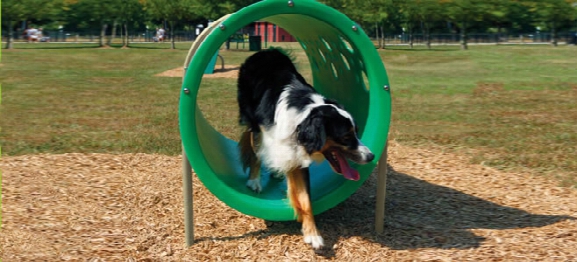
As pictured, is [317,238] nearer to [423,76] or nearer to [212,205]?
[212,205]

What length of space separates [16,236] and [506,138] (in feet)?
25.3

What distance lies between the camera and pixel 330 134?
466cm

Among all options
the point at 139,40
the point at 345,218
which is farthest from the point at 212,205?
the point at 139,40

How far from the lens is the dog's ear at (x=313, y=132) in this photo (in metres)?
4.56

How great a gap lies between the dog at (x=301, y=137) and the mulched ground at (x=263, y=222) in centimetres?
46

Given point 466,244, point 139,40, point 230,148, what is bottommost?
point 466,244

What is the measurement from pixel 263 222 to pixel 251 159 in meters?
0.65

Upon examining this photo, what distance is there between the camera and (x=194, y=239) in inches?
208

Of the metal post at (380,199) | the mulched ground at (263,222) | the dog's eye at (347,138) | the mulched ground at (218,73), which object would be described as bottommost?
the mulched ground at (263,222)

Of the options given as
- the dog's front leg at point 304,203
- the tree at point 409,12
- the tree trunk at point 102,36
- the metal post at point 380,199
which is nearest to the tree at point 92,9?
the tree trunk at point 102,36

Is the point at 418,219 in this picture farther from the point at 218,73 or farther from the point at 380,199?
the point at 218,73

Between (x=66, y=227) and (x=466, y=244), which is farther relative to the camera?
(x=66, y=227)

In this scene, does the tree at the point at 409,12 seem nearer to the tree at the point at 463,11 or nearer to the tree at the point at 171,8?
the tree at the point at 463,11

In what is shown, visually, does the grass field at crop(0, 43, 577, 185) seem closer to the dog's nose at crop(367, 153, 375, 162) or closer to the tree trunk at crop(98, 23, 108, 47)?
the dog's nose at crop(367, 153, 375, 162)
